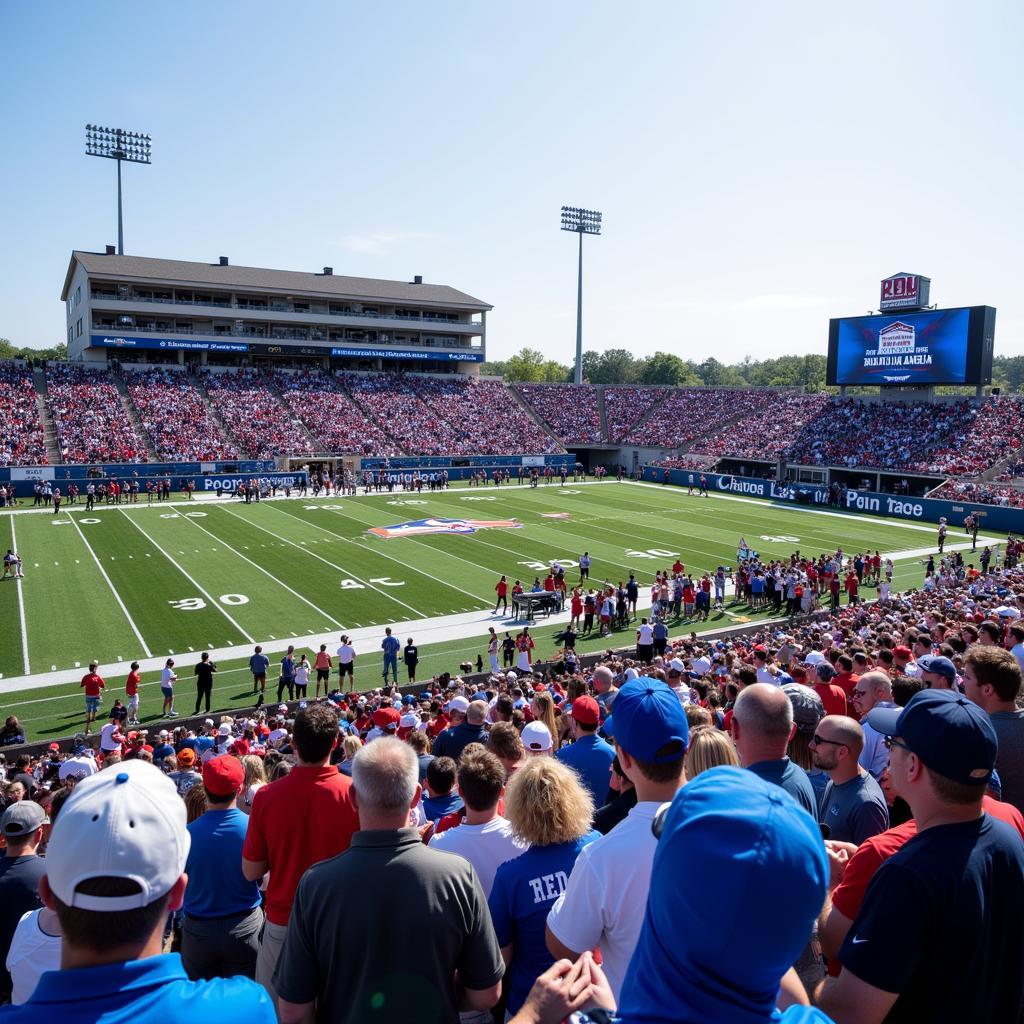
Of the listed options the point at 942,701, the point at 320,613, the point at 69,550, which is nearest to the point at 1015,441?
the point at 320,613

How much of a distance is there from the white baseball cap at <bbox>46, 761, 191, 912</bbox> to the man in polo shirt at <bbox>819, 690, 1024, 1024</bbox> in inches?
79.3

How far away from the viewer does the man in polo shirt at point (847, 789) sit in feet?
13.9

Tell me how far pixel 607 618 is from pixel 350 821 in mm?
20765

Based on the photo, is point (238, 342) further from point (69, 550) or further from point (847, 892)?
point (847, 892)

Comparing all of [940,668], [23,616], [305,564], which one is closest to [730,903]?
[940,668]

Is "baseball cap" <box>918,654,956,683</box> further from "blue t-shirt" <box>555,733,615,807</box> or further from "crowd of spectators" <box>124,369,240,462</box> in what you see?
"crowd of spectators" <box>124,369,240,462</box>

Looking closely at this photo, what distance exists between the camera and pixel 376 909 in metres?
2.82

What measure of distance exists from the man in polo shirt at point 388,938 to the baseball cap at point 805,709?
2.72 m

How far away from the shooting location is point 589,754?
17.4 ft

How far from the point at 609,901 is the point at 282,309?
7006 centimetres

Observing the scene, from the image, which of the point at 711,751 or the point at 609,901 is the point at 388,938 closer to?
the point at 609,901

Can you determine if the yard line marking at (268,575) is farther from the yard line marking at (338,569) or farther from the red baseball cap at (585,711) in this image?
the red baseball cap at (585,711)

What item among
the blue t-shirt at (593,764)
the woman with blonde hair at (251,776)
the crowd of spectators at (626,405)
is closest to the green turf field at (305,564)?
the woman with blonde hair at (251,776)

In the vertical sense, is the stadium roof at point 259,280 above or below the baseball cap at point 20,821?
above
